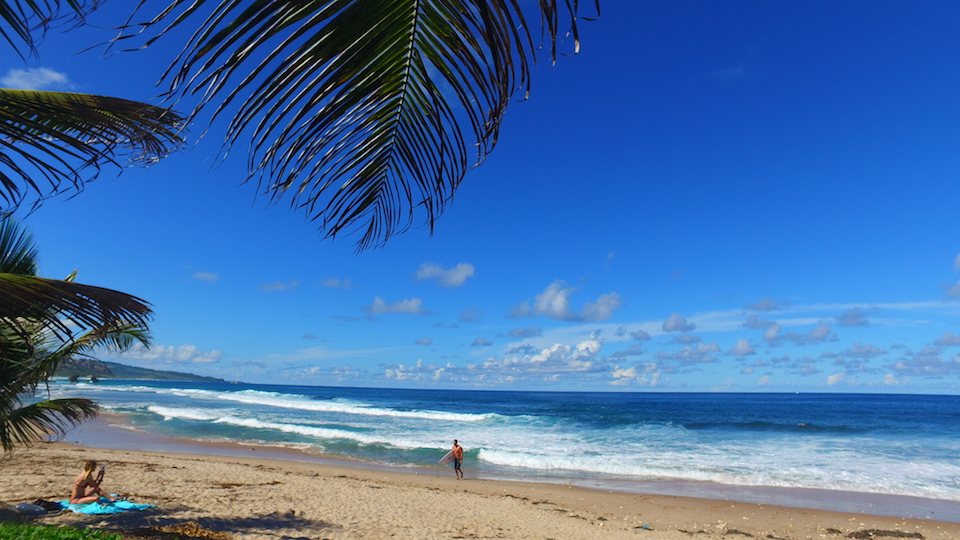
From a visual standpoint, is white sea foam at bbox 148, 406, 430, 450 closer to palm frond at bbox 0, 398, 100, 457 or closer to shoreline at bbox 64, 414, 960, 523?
shoreline at bbox 64, 414, 960, 523

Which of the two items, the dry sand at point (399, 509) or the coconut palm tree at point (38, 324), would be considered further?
the dry sand at point (399, 509)

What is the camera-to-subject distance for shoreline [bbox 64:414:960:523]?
1218cm

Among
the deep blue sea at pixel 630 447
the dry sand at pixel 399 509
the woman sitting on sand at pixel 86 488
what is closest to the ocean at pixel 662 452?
the deep blue sea at pixel 630 447

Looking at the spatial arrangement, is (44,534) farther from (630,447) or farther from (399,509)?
(630,447)

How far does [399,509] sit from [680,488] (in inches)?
318

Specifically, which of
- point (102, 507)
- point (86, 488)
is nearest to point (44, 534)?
point (102, 507)

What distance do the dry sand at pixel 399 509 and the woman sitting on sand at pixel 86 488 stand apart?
1.68 ft

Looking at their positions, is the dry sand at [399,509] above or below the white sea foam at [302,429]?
above

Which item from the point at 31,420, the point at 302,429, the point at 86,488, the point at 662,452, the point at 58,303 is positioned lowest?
the point at 302,429

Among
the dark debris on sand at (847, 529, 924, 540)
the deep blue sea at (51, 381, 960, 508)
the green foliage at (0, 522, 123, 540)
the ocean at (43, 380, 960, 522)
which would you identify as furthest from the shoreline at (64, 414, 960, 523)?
the green foliage at (0, 522, 123, 540)

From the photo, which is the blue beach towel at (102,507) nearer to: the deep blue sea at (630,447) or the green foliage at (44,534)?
the green foliage at (44,534)

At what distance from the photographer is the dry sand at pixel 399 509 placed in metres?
8.55

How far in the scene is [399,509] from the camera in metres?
10.4

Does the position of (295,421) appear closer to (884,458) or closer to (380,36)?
(884,458)
